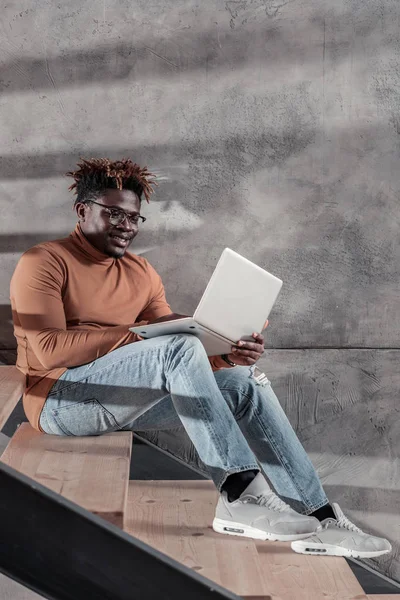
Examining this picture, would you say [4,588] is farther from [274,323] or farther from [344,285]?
[344,285]

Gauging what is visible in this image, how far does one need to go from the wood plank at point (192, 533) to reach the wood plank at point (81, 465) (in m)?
0.17

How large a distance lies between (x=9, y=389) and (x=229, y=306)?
0.64 metres

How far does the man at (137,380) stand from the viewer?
172 centimetres

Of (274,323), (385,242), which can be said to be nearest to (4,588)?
(274,323)

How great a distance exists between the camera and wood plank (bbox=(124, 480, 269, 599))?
1.53 m

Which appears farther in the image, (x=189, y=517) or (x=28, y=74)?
(x=28, y=74)

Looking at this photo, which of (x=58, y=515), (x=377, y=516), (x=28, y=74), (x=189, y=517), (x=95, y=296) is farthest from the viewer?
(x=377, y=516)

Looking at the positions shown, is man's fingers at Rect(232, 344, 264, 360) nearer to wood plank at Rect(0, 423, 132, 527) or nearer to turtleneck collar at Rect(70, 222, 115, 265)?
wood plank at Rect(0, 423, 132, 527)

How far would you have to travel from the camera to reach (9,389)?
196 centimetres

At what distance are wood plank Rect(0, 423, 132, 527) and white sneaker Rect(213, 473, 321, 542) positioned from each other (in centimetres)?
26

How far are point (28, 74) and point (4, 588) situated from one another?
5.63ft

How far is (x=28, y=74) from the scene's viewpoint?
265cm

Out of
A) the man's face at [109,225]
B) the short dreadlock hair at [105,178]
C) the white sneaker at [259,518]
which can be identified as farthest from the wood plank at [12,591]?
the short dreadlock hair at [105,178]

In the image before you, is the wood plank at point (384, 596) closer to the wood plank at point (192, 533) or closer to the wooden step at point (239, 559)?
the wood plank at point (192, 533)
